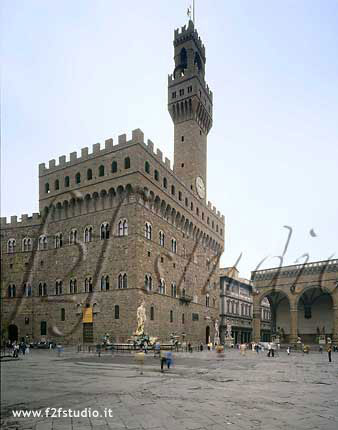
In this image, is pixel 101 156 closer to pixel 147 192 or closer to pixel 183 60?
pixel 147 192

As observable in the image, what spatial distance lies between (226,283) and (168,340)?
28.6 metres

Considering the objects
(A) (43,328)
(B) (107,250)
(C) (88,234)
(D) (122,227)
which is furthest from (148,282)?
(A) (43,328)

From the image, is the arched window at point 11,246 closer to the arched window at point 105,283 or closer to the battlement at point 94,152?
the battlement at point 94,152

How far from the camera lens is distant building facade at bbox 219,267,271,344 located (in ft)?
213

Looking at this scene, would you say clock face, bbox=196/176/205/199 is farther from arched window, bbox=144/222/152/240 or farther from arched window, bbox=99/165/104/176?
arched window, bbox=99/165/104/176

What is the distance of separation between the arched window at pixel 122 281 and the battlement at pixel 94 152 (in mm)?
11625

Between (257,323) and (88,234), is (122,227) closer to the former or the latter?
(88,234)

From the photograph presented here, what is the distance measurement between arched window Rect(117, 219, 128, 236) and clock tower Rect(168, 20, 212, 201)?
1430 cm

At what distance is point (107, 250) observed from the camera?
37656 mm

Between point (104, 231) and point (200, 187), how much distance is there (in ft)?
58.5

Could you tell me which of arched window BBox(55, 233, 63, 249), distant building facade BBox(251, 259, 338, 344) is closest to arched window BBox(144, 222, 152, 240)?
arched window BBox(55, 233, 63, 249)

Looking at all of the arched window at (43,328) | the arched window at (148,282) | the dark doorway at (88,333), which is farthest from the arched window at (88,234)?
the arched window at (43,328)

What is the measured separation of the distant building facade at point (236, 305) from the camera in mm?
64812

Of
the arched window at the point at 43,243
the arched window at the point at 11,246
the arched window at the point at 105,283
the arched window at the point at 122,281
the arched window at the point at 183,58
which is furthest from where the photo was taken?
the arched window at the point at 183,58
